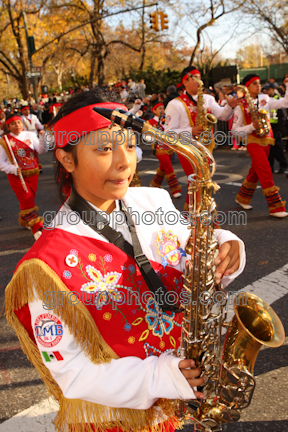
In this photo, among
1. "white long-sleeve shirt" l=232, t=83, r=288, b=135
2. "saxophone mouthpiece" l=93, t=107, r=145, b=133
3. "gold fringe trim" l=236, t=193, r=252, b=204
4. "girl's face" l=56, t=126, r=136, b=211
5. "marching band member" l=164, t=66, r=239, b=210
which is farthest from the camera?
"gold fringe trim" l=236, t=193, r=252, b=204

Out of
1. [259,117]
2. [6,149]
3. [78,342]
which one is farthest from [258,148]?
[78,342]

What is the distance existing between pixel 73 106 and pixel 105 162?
0.97ft

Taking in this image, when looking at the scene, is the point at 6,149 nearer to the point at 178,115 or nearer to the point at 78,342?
the point at 178,115

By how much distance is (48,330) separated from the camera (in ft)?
4.33

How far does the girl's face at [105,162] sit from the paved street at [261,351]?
426 mm

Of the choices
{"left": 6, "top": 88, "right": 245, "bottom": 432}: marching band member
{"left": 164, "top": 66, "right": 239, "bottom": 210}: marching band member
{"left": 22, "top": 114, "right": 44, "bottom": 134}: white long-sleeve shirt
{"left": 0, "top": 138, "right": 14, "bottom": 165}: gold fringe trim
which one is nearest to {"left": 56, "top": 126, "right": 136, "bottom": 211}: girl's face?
{"left": 6, "top": 88, "right": 245, "bottom": 432}: marching band member

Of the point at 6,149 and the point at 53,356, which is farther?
the point at 6,149

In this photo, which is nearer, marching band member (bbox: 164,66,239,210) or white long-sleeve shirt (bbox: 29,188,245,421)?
white long-sleeve shirt (bbox: 29,188,245,421)

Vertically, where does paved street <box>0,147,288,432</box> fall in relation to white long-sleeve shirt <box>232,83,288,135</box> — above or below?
below

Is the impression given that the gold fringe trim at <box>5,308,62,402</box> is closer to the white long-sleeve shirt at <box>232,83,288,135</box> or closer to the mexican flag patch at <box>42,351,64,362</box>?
the mexican flag patch at <box>42,351,64,362</box>

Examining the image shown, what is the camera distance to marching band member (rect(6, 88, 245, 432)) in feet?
4.25

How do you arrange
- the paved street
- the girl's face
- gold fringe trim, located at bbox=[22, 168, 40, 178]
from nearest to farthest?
the girl's face, the paved street, gold fringe trim, located at bbox=[22, 168, 40, 178]

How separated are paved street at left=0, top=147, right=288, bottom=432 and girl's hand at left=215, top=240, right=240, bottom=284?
2.73 feet

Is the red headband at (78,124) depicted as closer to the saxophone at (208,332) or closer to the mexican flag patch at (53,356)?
the saxophone at (208,332)
